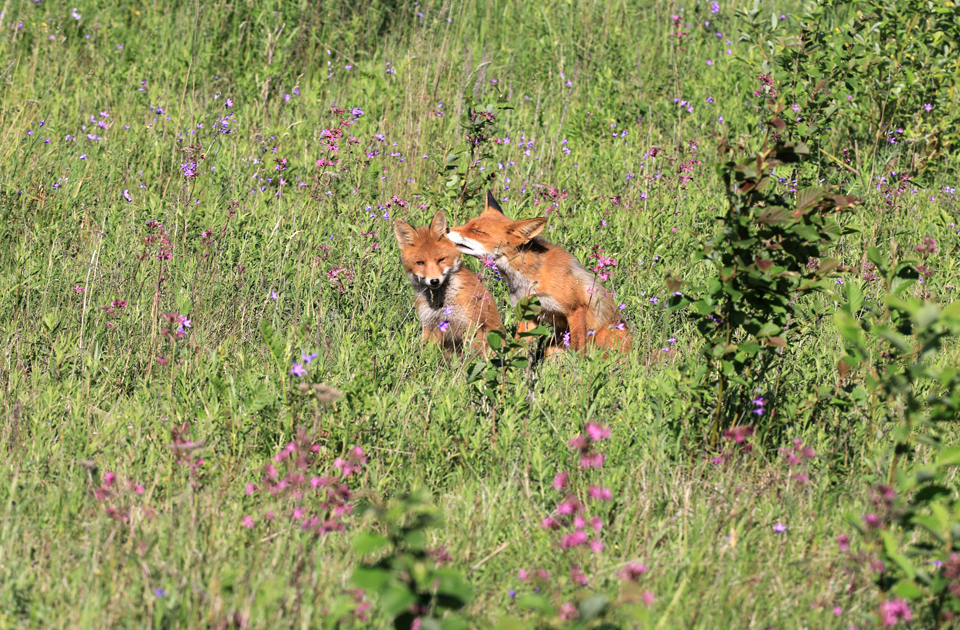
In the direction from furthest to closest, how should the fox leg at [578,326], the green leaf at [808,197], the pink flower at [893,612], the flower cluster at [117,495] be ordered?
1. the fox leg at [578,326]
2. the green leaf at [808,197]
3. the flower cluster at [117,495]
4. the pink flower at [893,612]

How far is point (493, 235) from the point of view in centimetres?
569

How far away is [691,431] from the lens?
3.57 meters

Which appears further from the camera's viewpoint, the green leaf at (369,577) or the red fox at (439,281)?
the red fox at (439,281)

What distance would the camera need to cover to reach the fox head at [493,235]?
560cm

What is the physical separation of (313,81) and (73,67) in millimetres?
2155

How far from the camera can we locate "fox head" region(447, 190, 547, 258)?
5.60 metres

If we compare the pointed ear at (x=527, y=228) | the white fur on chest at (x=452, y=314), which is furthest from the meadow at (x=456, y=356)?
the pointed ear at (x=527, y=228)

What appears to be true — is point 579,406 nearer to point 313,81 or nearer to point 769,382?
point 769,382

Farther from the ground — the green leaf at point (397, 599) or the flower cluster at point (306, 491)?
the green leaf at point (397, 599)

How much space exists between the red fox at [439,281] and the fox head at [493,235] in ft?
0.27

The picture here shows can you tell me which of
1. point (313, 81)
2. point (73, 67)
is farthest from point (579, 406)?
point (73, 67)

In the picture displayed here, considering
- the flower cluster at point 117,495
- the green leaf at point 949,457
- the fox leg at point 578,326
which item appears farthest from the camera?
the fox leg at point 578,326

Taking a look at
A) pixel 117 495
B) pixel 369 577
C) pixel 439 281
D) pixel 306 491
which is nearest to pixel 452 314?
pixel 439 281

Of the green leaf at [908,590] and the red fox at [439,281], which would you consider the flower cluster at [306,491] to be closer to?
the green leaf at [908,590]
